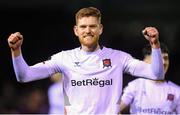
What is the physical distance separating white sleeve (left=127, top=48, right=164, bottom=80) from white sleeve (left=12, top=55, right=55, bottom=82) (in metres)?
0.74

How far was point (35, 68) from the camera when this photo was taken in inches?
274

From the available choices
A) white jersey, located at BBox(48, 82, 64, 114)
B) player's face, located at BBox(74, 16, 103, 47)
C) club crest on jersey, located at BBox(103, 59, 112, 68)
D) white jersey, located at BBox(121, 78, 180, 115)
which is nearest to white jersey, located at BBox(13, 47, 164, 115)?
club crest on jersey, located at BBox(103, 59, 112, 68)

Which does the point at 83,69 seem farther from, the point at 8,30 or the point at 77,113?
the point at 8,30

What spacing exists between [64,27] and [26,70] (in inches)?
285

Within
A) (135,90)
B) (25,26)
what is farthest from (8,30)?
(135,90)

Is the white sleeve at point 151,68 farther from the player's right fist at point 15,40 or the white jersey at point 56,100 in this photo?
the white jersey at point 56,100

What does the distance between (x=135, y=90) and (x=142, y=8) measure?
17.3ft

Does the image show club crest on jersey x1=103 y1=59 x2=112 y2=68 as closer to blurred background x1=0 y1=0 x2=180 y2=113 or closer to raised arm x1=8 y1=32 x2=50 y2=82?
raised arm x1=8 y1=32 x2=50 y2=82

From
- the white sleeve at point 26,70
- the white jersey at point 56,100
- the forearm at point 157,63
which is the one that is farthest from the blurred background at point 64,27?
the forearm at point 157,63

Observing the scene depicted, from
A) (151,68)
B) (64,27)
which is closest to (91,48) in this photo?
(151,68)

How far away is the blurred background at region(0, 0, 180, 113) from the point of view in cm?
1362

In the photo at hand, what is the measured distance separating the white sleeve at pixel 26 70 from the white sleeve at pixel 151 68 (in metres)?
0.74

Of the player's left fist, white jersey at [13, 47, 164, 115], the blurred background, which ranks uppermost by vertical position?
the player's left fist

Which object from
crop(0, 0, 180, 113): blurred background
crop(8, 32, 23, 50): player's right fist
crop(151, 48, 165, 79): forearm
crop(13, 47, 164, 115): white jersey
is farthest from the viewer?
crop(0, 0, 180, 113): blurred background
